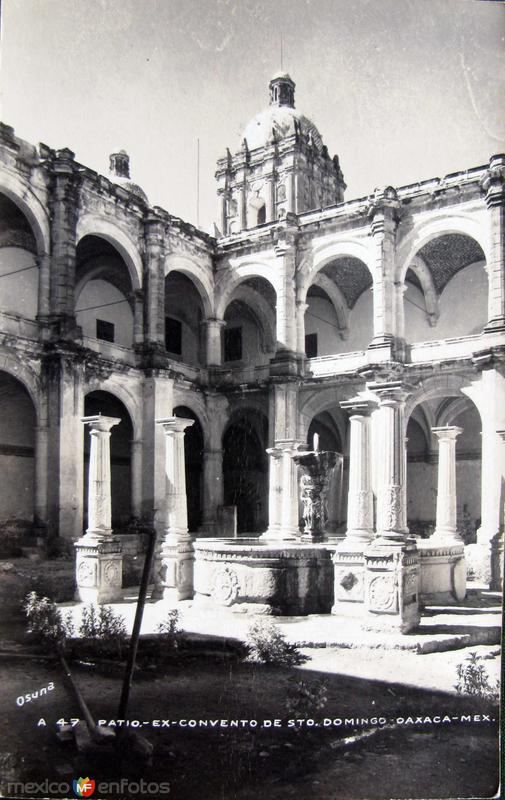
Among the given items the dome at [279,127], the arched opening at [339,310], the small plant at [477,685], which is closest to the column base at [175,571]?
the small plant at [477,685]

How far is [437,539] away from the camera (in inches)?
517

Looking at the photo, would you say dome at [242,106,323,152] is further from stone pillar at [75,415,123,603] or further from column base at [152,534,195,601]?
column base at [152,534,195,601]

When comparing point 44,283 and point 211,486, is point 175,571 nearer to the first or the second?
point 44,283

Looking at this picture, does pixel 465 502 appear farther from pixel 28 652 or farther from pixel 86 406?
pixel 28 652

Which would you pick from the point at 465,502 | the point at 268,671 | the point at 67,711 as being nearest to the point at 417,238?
the point at 465,502

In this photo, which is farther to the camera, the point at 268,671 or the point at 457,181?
the point at 457,181

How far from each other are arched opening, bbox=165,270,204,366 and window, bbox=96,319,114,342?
2551 mm

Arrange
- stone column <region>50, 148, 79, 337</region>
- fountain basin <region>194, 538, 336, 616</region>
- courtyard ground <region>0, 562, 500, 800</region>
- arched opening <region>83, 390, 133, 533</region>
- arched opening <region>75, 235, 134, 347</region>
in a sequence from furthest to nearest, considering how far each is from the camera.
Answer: arched opening <region>83, 390, 133, 533</region>, arched opening <region>75, 235, 134, 347</region>, stone column <region>50, 148, 79, 337</region>, fountain basin <region>194, 538, 336, 616</region>, courtyard ground <region>0, 562, 500, 800</region>

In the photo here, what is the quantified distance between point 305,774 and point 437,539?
8.40 metres

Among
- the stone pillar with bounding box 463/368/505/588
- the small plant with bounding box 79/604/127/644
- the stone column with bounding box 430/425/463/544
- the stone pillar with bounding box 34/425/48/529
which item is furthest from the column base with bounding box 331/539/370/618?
the stone pillar with bounding box 34/425/48/529

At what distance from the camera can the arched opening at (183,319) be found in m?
23.5

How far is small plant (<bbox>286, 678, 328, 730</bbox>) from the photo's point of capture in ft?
21.2

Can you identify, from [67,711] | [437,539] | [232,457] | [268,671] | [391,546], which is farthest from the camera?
[232,457]

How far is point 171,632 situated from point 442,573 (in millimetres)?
Result: 4973
